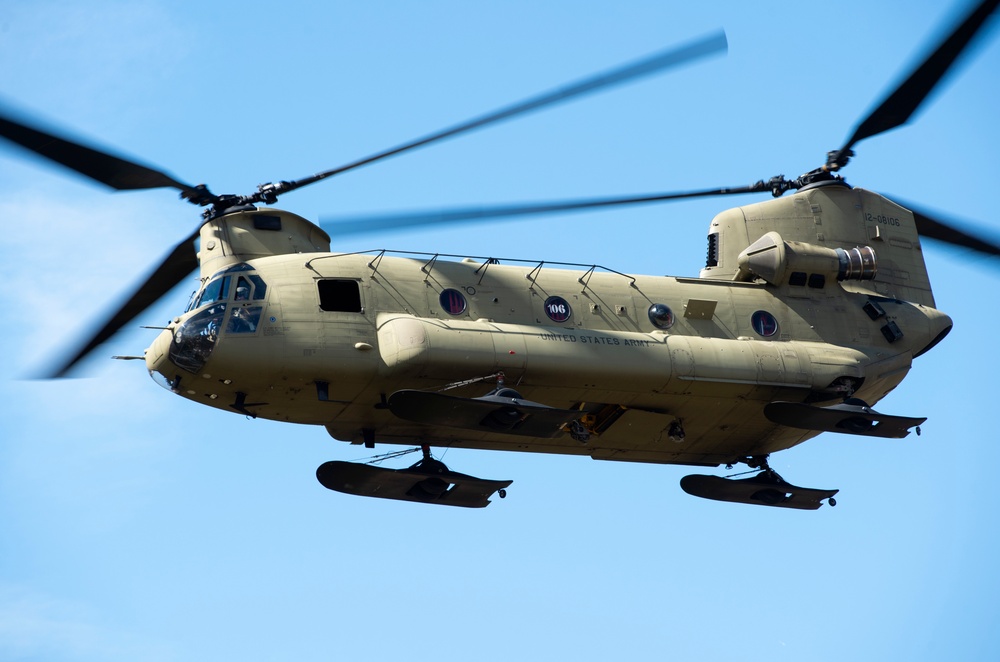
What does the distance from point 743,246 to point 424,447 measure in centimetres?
812

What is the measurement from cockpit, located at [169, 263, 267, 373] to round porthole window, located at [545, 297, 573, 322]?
17.7 ft

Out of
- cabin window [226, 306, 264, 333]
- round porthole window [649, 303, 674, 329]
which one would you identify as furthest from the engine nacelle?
cabin window [226, 306, 264, 333]

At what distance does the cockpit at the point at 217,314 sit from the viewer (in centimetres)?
Result: 2553

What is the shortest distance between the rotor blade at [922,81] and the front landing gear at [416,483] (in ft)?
34.8

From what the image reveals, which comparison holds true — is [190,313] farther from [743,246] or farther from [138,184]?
[743,246]

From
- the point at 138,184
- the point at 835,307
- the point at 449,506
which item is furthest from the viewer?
the point at 835,307

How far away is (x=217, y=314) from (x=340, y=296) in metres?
2.25

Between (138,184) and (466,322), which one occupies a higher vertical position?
(138,184)

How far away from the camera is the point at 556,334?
27000 mm

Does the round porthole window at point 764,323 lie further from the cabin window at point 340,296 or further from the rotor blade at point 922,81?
the cabin window at point 340,296

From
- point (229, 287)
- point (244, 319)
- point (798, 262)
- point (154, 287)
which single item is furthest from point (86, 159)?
point (798, 262)

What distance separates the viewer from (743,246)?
3070cm

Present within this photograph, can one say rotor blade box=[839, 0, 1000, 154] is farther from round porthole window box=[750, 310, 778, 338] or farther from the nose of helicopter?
the nose of helicopter

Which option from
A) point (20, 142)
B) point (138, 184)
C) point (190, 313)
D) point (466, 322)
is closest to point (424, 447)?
point (466, 322)
